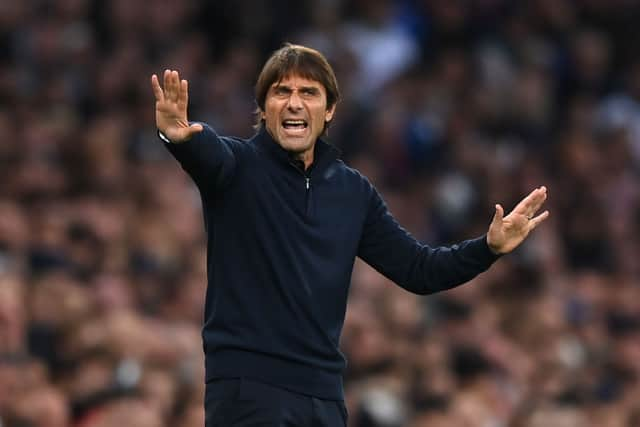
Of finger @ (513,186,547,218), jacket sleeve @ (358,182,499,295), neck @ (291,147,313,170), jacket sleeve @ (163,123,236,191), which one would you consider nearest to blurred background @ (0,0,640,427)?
jacket sleeve @ (358,182,499,295)

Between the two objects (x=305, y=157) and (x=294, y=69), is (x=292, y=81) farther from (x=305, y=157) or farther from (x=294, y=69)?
(x=305, y=157)

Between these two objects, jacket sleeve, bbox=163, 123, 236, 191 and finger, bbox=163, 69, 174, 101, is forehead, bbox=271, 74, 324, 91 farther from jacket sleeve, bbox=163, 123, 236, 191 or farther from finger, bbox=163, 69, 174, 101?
finger, bbox=163, 69, 174, 101

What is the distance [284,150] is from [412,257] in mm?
526

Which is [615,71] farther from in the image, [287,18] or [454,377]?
[454,377]

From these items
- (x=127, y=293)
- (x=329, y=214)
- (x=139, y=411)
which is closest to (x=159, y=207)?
(x=127, y=293)

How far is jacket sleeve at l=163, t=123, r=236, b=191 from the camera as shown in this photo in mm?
4367

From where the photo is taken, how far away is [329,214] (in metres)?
4.72

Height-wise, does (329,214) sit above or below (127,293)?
above

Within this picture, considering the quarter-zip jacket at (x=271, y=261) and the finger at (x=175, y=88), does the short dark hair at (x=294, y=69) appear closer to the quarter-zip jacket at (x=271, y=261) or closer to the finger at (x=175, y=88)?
the quarter-zip jacket at (x=271, y=261)

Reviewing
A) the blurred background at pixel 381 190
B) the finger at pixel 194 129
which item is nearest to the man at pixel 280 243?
the finger at pixel 194 129

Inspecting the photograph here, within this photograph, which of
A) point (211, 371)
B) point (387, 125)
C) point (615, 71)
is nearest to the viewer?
point (211, 371)

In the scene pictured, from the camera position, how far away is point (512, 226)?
15.9 feet

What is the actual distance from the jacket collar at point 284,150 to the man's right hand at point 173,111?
1.22 feet

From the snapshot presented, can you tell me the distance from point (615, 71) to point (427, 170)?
101 inches
